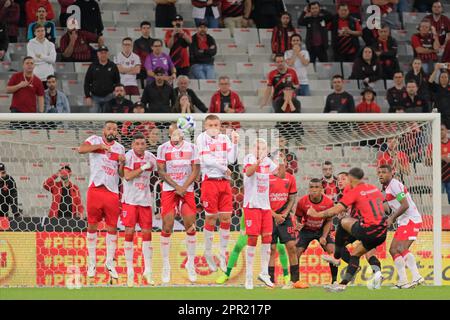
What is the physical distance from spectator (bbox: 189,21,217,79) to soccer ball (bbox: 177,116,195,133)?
6016mm

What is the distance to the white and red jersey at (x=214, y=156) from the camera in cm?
1566

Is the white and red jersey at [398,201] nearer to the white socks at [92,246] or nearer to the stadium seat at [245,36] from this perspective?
the white socks at [92,246]

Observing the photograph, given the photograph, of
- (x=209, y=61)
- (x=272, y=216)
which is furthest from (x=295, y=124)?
(x=209, y=61)

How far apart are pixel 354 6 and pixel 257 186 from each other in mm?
9071

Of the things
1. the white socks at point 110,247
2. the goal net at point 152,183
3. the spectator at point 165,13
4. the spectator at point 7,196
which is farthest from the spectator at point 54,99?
the white socks at point 110,247

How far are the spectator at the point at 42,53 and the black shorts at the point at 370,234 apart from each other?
8.11m

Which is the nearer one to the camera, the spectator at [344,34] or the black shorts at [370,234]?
the black shorts at [370,234]

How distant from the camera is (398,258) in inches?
632

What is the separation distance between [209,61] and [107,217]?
662 centimetres

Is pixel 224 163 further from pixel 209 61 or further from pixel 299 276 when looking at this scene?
pixel 209 61

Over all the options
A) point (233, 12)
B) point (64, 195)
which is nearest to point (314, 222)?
point (64, 195)

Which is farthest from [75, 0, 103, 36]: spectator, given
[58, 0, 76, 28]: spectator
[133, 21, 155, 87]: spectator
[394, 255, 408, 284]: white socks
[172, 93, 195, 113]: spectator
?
[394, 255, 408, 284]: white socks

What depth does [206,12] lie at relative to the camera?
75.5ft

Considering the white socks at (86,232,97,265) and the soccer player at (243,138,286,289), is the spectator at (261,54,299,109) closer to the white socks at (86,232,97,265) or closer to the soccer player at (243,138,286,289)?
the soccer player at (243,138,286,289)
